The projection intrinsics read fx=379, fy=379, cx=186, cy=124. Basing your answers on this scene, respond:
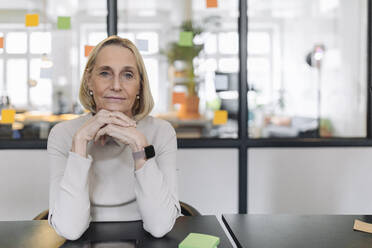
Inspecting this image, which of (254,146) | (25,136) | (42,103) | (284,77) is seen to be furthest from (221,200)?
(284,77)

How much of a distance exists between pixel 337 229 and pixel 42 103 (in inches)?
120

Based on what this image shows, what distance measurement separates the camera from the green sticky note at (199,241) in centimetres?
96

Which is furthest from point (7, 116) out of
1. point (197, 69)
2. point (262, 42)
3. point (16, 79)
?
point (262, 42)

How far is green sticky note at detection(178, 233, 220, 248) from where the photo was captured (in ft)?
3.15

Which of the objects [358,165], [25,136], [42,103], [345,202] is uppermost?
[42,103]

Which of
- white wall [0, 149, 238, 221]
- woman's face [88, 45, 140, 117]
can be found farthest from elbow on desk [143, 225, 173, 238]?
white wall [0, 149, 238, 221]

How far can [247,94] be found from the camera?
2531mm

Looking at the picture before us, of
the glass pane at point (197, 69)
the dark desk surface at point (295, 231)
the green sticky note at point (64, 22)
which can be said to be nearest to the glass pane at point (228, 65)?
the glass pane at point (197, 69)

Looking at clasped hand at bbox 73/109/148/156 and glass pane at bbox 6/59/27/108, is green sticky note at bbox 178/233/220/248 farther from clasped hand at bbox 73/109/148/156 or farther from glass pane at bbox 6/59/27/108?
glass pane at bbox 6/59/27/108

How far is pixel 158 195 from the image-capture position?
4.02 ft

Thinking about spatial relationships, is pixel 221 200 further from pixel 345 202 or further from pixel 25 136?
pixel 25 136

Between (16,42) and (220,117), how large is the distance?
1.64 meters

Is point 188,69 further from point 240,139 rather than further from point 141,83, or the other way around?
point 141,83

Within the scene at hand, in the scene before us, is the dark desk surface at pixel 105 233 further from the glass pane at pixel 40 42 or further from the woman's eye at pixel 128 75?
the glass pane at pixel 40 42
